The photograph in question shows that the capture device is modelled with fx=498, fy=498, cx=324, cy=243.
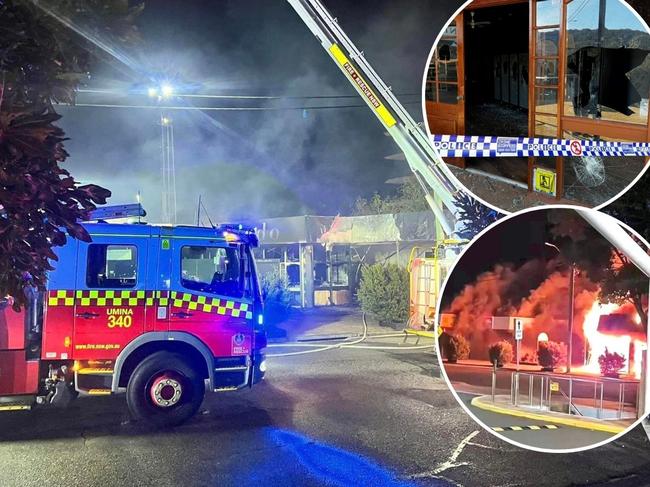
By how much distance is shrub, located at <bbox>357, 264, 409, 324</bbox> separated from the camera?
4.06 metres

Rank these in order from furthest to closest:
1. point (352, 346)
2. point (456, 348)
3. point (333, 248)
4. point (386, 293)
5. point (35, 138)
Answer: point (386, 293), point (352, 346), point (333, 248), point (456, 348), point (35, 138)

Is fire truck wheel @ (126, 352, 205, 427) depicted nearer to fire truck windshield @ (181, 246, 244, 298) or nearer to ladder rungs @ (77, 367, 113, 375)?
ladder rungs @ (77, 367, 113, 375)

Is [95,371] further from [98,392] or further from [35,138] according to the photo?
[35,138]

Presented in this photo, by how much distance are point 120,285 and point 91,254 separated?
22cm

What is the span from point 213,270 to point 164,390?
27.5 inches

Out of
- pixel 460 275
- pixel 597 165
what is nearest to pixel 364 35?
pixel 597 165

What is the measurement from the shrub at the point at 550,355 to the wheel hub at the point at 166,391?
74.4 inches

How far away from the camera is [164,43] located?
7.47 feet

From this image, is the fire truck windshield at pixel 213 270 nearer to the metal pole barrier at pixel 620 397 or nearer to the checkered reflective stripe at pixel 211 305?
the checkered reflective stripe at pixel 211 305

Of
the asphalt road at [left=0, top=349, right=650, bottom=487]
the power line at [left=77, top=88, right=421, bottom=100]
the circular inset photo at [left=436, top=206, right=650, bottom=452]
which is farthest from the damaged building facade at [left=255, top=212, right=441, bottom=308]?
the circular inset photo at [left=436, top=206, right=650, bottom=452]

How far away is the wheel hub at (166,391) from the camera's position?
8.58 ft

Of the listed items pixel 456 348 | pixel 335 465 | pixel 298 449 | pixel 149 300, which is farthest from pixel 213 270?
pixel 456 348

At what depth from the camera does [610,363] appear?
5.35 feet

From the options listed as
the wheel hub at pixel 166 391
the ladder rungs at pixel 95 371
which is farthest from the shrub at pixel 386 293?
the ladder rungs at pixel 95 371
